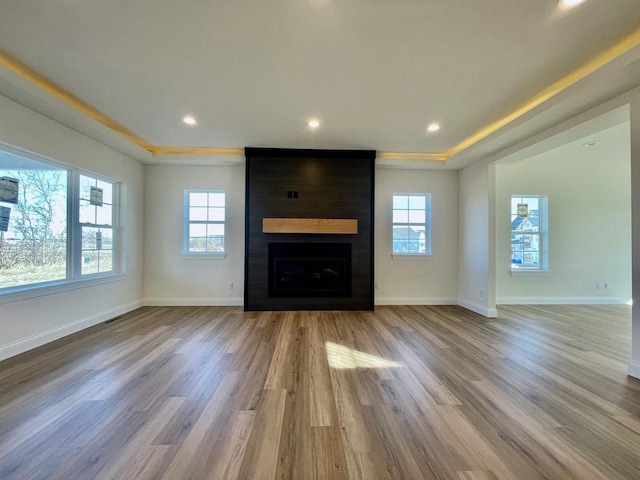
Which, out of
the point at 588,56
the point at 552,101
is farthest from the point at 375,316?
the point at 588,56

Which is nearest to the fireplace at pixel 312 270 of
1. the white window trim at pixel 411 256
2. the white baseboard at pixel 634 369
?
the white window trim at pixel 411 256

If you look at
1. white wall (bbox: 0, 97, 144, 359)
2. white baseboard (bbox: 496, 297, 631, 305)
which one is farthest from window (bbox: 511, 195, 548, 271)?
white wall (bbox: 0, 97, 144, 359)

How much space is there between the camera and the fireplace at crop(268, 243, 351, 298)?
4.61 m

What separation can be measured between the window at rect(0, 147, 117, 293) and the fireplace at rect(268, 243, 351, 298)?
266 cm

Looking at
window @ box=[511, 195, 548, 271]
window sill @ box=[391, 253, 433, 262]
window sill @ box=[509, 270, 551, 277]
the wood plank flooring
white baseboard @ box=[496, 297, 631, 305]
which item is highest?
window @ box=[511, 195, 548, 271]

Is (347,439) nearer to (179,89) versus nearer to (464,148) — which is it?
(179,89)

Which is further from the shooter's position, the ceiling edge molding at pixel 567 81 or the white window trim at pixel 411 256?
the white window trim at pixel 411 256

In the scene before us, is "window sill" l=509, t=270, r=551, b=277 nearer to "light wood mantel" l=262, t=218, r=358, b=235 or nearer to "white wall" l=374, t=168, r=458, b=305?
"white wall" l=374, t=168, r=458, b=305

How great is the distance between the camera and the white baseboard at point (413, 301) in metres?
5.05

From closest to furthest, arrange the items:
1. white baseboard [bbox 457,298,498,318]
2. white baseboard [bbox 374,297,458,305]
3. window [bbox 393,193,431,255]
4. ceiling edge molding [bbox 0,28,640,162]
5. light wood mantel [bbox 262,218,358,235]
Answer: ceiling edge molding [bbox 0,28,640,162]
white baseboard [bbox 457,298,498,318]
light wood mantel [bbox 262,218,358,235]
white baseboard [bbox 374,297,458,305]
window [bbox 393,193,431,255]

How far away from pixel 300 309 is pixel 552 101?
421cm

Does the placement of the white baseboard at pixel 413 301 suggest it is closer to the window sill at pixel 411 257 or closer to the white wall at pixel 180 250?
the window sill at pixel 411 257

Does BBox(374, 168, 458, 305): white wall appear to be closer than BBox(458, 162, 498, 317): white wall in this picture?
No

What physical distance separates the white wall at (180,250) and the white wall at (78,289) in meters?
0.19
